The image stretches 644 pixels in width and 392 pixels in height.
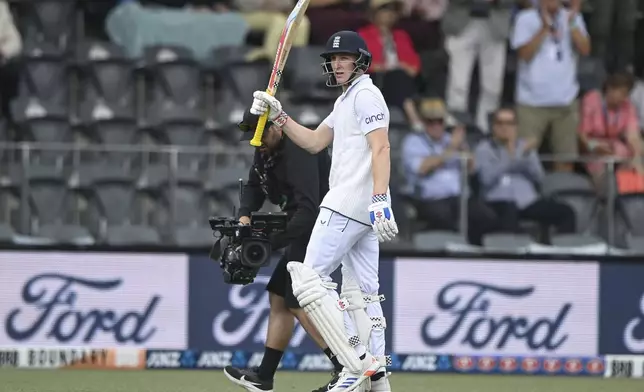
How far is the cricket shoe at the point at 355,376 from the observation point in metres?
7.33

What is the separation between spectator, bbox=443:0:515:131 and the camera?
13609mm

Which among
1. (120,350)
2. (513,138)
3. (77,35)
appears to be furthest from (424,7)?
(120,350)

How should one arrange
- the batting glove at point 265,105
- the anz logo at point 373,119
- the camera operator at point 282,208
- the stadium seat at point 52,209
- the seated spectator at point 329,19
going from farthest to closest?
the seated spectator at point 329,19 → the stadium seat at point 52,209 → the camera operator at point 282,208 → the batting glove at point 265,105 → the anz logo at point 373,119

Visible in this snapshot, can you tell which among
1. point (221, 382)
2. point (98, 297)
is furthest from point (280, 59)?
point (98, 297)

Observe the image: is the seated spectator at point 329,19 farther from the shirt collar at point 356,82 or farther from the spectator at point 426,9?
the shirt collar at point 356,82

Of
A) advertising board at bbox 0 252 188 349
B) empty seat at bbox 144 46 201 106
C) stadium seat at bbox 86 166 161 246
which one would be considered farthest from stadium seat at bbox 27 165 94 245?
empty seat at bbox 144 46 201 106

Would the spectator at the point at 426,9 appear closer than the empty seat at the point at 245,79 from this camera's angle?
No

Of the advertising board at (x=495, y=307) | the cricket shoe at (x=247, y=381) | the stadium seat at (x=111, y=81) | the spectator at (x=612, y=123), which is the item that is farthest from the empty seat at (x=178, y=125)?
the cricket shoe at (x=247, y=381)

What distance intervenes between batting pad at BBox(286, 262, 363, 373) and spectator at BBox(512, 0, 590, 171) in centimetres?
632

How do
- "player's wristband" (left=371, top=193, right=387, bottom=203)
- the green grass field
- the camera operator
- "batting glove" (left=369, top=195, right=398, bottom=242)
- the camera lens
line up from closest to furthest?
1. "batting glove" (left=369, top=195, right=398, bottom=242)
2. "player's wristband" (left=371, top=193, right=387, bottom=203)
3. the camera lens
4. the camera operator
5. the green grass field

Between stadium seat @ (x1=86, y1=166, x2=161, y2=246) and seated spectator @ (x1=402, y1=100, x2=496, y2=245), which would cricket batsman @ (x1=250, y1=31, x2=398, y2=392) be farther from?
stadium seat @ (x1=86, y1=166, x2=161, y2=246)

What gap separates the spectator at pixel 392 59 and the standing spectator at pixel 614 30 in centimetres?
223

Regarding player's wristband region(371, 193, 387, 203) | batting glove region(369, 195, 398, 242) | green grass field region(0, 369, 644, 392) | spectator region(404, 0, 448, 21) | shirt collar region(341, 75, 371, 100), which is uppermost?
spectator region(404, 0, 448, 21)

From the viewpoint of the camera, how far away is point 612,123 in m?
13.3
